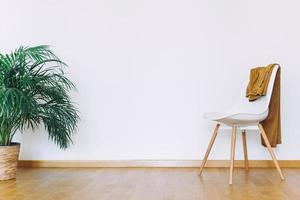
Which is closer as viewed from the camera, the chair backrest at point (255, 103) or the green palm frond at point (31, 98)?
the green palm frond at point (31, 98)

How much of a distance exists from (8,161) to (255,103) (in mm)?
2033

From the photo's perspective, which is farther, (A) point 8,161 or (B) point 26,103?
(A) point 8,161

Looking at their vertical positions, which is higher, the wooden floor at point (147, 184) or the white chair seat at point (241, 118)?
the white chair seat at point (241, 118)

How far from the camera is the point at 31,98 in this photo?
273 centimetres

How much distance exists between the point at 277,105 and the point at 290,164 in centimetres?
69

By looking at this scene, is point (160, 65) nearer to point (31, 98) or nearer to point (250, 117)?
point (250, 117)

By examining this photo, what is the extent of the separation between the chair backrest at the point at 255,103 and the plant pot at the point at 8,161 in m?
1.86

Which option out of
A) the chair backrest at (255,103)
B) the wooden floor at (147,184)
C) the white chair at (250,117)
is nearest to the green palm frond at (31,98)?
the wooden floor at (147,184)

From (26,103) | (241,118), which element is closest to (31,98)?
(26,103)

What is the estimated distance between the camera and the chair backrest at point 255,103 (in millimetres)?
2735

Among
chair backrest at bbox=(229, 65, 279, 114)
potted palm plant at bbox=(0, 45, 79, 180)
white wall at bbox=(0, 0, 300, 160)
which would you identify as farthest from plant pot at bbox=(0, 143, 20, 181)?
chair backrest at bbox=(229, 65, 279, 114)

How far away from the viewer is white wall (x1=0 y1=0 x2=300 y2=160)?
3.29m

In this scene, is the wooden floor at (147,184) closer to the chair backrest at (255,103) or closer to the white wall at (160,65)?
the white wall at (160,65)

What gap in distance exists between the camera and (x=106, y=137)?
337cm
